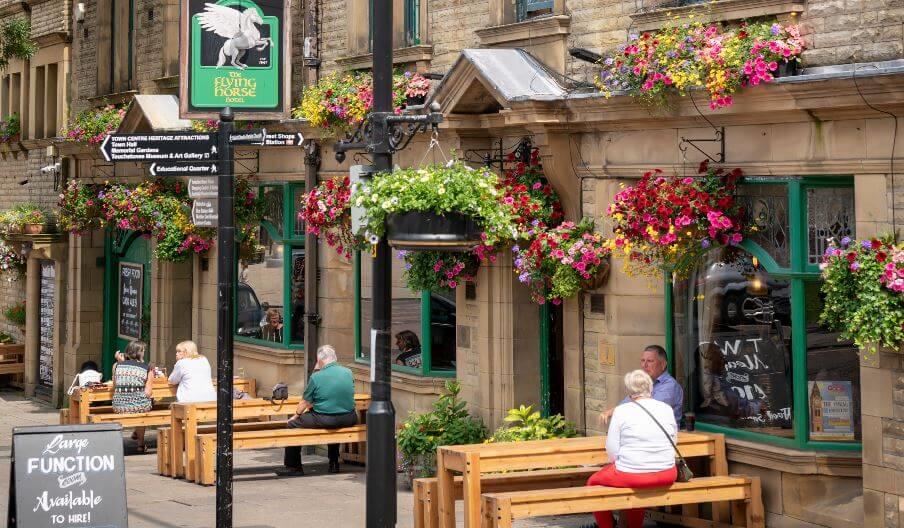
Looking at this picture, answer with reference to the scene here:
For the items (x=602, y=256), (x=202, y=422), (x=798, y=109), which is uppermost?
(x=798, y=109)

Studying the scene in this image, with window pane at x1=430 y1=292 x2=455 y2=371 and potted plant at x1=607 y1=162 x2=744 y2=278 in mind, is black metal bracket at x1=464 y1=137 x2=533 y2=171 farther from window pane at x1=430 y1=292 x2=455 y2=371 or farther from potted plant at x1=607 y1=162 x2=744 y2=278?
potted plant at x1=607 y1=162 x2=744 y2=278

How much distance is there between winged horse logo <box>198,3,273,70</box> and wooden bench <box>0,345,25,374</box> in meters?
17.1

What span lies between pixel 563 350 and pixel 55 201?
13515 mm

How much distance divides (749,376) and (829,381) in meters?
0.82

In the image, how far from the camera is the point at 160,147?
428 inches

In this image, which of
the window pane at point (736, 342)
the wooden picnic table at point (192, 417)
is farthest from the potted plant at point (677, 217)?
the wooden picnic table at point (192, 417)

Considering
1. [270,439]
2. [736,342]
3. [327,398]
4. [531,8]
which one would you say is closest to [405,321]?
[327,398]

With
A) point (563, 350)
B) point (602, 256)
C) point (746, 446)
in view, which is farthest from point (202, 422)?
point (746, 446)

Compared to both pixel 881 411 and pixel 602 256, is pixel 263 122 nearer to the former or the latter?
pixel 602 256

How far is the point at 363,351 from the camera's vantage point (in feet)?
56.9

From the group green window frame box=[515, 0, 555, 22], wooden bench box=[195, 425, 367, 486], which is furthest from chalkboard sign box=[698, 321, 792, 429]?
wooden bench box=[195, 425, 367, 486]

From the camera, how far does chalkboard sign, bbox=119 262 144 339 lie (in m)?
23.0

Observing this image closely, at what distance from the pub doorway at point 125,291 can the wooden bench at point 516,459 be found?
38.5 ft

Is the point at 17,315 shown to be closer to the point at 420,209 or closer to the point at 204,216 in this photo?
the point at 204,216
